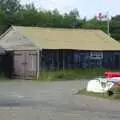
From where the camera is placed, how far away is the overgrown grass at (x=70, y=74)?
46469mm

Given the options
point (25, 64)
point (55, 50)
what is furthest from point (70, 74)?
point (25, 64)

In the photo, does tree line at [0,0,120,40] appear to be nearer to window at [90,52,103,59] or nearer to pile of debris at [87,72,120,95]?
window at [90,52,103,59]

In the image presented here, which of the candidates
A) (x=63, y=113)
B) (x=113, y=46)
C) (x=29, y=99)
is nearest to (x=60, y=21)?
(x=113, y=46)

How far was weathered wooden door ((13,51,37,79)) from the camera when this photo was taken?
161 ft

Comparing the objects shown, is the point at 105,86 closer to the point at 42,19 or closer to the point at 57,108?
the point at 57,108

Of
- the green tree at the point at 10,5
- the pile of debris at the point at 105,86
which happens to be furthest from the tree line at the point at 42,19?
the pile of debris at the point at 105,86

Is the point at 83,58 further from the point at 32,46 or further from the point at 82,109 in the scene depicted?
the point at 82,109

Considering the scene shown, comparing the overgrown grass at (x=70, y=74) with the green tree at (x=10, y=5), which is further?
the green tree at (x=10, y=5)

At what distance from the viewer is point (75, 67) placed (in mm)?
50688

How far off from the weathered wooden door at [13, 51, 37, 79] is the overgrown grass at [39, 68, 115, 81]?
157 cm

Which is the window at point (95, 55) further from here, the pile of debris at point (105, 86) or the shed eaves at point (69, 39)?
the pile of debris at point (105, 86)

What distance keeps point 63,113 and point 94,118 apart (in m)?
1.96

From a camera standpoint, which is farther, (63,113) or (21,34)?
(21,34)

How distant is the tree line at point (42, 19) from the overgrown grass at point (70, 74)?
85.9ft
